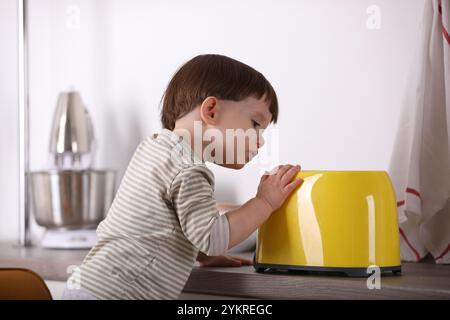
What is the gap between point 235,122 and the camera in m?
1.15

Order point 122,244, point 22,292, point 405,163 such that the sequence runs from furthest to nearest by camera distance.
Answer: point 405,163 → point 122,244 → point 22,292

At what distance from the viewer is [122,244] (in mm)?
1075

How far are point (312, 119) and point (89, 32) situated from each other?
0.76 meters

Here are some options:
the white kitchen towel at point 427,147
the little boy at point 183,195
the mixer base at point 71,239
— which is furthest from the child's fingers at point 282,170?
the mixer base at point 71,239

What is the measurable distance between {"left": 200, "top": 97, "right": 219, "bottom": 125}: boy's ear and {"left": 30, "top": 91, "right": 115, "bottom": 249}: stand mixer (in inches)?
27.3

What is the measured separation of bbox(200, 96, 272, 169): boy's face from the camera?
1.15 metres

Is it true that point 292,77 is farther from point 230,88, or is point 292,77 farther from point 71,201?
point 71,201

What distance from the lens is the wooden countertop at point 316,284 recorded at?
102 centimetres

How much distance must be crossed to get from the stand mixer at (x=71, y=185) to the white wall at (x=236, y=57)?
0.12 m

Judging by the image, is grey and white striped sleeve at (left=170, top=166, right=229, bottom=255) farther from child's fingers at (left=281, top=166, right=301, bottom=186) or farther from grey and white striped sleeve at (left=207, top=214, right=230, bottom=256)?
child's fingers at (left=281, top=166, right=301, bottom=186)

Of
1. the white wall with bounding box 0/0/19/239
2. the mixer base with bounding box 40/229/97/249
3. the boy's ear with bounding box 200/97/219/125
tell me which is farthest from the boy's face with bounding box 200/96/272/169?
the white wall with bounding box 0/0/19/239

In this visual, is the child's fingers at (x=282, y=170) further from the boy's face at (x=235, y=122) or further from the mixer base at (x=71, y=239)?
the mixer base at (x=71, y=239)

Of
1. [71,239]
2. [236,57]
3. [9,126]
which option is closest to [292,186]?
[236,57]
